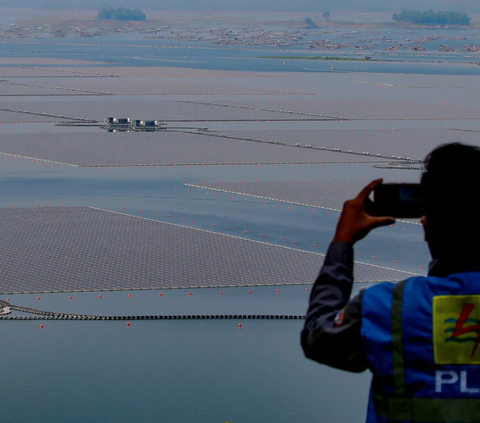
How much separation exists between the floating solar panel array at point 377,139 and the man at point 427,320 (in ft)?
79.6

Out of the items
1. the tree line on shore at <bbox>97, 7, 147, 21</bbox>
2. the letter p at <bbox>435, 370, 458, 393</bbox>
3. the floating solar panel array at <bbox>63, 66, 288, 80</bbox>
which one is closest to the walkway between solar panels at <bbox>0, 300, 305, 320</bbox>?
the letter p at <bbox>435, 370, 458, 393</bbox>

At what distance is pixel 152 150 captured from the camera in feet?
89.6

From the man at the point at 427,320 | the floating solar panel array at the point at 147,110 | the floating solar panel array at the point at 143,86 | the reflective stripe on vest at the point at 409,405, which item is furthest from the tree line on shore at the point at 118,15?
the reflective stripe on vest at the point at 409,405

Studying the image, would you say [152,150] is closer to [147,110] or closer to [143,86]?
[147,110]

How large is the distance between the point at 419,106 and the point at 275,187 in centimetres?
2059

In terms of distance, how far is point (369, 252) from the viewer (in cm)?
1628

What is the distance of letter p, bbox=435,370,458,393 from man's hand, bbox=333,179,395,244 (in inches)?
13.7

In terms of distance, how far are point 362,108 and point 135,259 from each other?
25.5 metres

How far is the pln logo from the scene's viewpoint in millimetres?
1980

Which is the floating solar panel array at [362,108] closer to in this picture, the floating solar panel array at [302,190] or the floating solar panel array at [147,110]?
the floating solar panel array at [147,110]

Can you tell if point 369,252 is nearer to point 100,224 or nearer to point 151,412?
point 100,224

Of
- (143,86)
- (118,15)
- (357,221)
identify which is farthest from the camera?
(118,15)

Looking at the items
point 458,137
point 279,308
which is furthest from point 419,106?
point 279,308

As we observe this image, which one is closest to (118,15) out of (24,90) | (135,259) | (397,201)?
(24,90)
